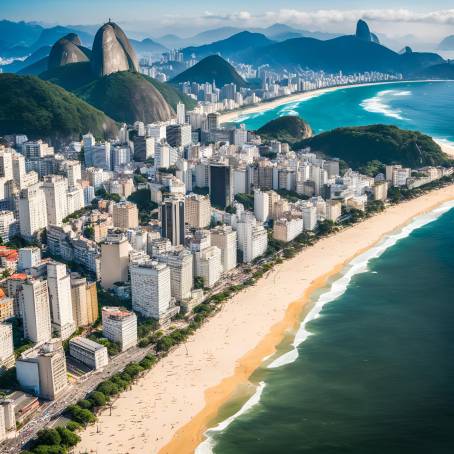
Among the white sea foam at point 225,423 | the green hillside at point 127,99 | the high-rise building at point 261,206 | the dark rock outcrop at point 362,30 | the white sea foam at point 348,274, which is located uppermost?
the dark rock outcrop at point 362,30

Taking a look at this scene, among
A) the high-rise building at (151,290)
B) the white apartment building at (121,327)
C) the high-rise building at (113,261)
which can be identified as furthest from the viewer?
the high-rise building at (113,261)

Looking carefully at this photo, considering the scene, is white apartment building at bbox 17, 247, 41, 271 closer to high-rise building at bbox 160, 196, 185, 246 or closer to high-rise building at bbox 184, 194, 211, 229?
high-rise building at bbox 160, 196, 185, 246

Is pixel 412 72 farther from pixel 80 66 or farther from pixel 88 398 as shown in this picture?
pixel 88 398

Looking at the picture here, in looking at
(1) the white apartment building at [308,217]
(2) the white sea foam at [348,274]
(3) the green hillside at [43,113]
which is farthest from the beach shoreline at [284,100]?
(1) the white apartment building at [308,217]

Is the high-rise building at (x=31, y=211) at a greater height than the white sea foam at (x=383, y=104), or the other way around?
the white sea foam at (x=383, y=104)

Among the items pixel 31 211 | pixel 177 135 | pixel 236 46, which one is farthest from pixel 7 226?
pixel 236 46

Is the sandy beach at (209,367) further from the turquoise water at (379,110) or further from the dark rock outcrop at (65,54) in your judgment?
the dark rock outcrop at (65,54)

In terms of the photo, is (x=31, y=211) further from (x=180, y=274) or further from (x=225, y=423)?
(x=225, y=423)
